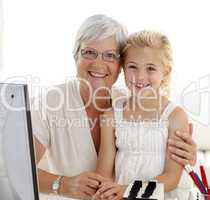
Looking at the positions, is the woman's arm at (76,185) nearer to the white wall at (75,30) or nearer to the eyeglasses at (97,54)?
the eyeglasses at (97,54)

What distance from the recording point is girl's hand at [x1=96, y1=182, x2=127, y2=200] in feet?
3.43

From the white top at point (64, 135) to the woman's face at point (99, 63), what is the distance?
0.37 ft

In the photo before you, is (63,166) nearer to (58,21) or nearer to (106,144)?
(106,144)

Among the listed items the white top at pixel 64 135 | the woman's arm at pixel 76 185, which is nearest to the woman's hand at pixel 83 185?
the woman's arm at pixel 76 185

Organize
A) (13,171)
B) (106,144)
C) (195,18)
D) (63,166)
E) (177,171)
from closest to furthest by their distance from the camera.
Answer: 1. (13,171)
2. (177,171)
3. (106,144)
4. (63,166)
5. (195,18)

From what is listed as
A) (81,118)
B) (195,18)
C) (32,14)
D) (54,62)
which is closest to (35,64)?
(54,62)

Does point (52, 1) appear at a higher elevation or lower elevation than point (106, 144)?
higher

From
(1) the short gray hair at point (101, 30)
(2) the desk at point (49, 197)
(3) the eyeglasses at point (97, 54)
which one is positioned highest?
(1) the short gray hair at point (101, 30)

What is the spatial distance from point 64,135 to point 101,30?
15.2 inches

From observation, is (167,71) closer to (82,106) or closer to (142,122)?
(142,122)

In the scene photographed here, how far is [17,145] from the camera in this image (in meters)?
0.72

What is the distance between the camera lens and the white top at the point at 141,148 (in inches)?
48.2

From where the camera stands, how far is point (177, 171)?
46.1 inches

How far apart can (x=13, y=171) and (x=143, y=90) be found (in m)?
0.68
